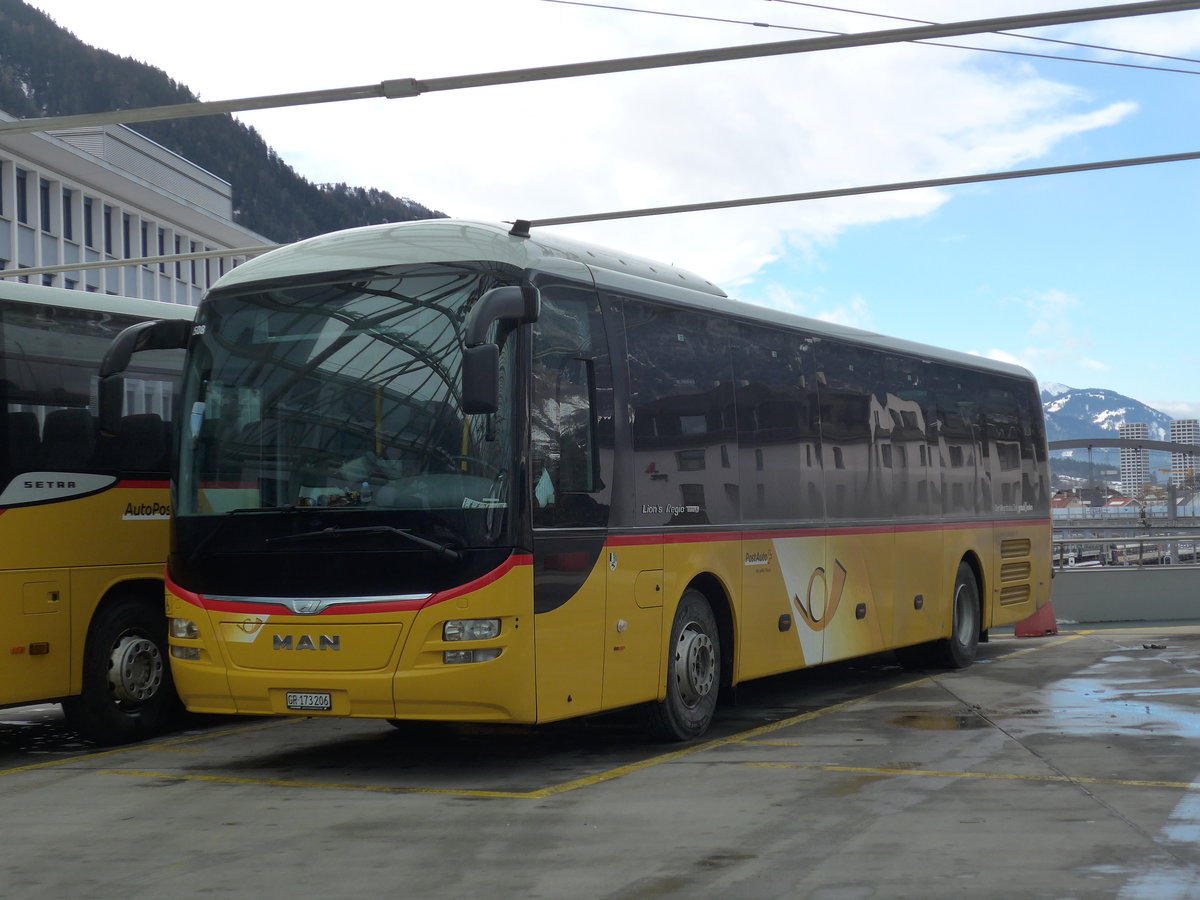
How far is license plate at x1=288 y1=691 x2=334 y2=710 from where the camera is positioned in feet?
31.2

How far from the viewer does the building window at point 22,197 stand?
54.3m

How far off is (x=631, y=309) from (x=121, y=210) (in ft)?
185

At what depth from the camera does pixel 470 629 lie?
30.6 ft

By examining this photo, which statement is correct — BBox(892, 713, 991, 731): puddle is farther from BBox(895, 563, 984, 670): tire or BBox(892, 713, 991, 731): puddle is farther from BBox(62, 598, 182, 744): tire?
BBox(62, 598, 182, 744): tire

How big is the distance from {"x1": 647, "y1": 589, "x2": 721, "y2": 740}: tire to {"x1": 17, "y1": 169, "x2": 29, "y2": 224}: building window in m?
48.1

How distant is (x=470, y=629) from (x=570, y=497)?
3.74 ft

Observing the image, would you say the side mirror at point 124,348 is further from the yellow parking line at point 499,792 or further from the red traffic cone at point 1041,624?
the red traffic cone at point 1041,624

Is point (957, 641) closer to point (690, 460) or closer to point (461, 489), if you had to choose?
point (690, 460)

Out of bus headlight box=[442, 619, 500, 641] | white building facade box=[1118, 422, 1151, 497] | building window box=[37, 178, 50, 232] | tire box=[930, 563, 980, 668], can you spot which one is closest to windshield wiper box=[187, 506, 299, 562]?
bus headlight box=[442, 619, 500, 641]

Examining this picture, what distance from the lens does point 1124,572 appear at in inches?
1084

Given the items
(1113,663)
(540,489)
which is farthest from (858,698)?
(540,489)

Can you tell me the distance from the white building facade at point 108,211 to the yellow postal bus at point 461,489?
3853 cm

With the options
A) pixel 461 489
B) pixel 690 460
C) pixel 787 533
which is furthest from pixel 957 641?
pixel 461 489

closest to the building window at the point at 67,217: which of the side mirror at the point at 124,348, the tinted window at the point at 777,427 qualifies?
the tinted window at the point at 777,427
